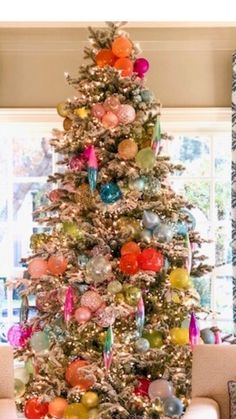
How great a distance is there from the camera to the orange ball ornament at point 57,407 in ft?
14.6

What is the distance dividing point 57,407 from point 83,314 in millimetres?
571

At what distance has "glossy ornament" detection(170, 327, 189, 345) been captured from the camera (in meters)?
4.49

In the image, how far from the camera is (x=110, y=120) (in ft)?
14.8

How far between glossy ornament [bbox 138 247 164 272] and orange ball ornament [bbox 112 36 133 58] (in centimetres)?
119

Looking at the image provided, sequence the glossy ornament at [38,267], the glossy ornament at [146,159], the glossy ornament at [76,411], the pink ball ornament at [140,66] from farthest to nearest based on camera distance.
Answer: the pink ball ornament at [140,66] < the glossy ornament at [38,267] < the glossy ornament at [146,159] < the glossy ornament at [76,411]

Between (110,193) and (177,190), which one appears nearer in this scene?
(110,193)

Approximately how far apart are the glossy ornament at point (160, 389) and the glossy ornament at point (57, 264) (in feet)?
2.84

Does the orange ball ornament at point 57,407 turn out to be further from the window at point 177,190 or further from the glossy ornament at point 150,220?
the window at point 177,190

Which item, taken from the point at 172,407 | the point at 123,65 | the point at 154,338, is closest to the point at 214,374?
the point at 172,407

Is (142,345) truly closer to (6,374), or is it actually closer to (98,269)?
(98,269)

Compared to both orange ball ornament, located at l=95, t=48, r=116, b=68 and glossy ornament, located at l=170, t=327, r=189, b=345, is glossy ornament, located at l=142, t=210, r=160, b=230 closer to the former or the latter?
glossy ornament, located at l=170, t=327, r=189, b=345

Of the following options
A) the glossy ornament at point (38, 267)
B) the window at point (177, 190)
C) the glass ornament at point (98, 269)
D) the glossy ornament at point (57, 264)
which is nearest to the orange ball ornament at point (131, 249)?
the glass ornament at point (98, 269)

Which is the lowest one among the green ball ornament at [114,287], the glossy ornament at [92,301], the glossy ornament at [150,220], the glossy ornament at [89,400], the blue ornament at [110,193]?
the glossy ornament at [89,400]
